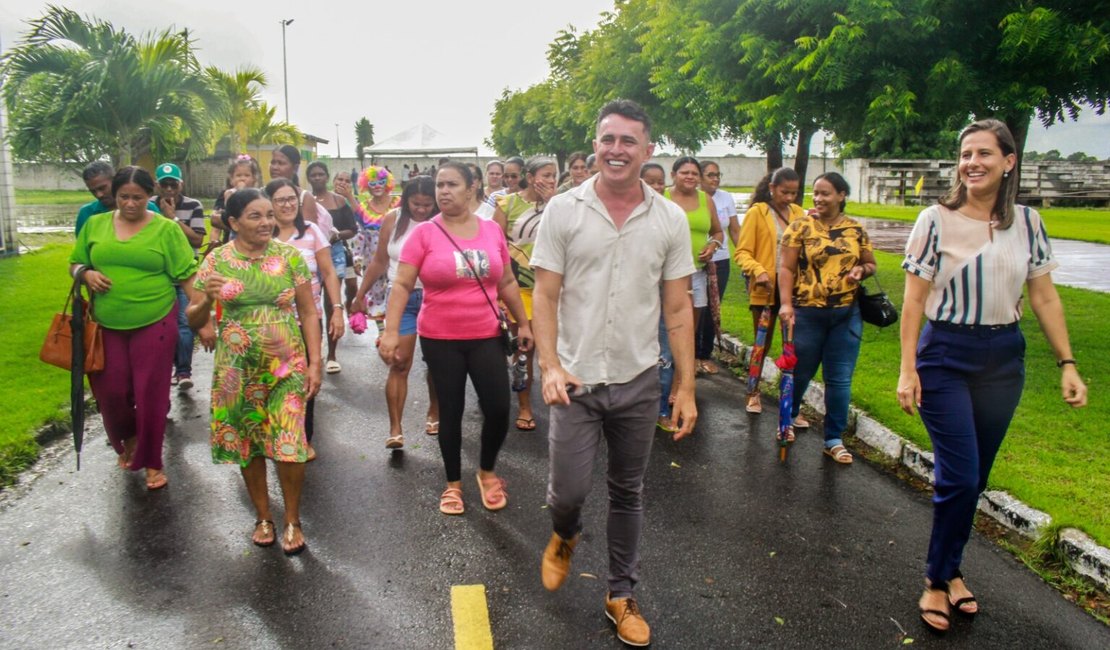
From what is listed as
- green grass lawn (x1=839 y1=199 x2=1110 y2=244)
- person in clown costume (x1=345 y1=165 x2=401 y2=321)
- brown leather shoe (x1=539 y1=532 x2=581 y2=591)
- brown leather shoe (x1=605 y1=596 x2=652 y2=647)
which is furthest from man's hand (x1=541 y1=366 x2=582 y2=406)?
green grass lawn (x1=839 y1=199 x2=1110 y2=244)

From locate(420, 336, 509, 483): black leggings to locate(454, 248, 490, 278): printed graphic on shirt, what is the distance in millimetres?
372

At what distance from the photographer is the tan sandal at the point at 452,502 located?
478 centimetres

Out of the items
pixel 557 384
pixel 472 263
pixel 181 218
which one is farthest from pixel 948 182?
pixel 557 384

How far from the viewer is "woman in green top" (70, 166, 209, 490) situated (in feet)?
16.4

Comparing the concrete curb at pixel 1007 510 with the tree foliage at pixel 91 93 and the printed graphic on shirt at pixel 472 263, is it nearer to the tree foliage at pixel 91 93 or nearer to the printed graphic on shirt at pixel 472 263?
the printed graphic on shirt at pixel 472 263

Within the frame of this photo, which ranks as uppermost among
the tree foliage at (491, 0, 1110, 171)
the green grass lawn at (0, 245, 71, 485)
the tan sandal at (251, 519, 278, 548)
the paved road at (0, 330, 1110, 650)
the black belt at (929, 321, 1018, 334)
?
the tree foliage at (491, 0, 1110, 171)

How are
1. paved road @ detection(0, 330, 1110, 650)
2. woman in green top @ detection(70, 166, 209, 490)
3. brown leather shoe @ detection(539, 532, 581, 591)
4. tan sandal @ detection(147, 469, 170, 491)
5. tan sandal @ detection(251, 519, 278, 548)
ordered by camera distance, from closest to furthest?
1. paved road @ detection(0, 330, 1110, 650)
2. brown leather shoe @ detection(539, 532, 581, 591)
3. tan sandal @ detection(251, 519, 278, 548)
4. woman in green top @ detection(70, 166, 209, 490)
5. tan sandal @ detection(147, 469, 170, 491)

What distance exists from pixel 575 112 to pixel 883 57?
17990 millimetres

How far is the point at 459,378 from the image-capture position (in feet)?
15.7

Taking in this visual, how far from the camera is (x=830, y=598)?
3846 millimetres

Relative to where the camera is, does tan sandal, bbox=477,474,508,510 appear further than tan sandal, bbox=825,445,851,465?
No

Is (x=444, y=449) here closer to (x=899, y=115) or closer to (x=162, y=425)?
(x=162, y=425)

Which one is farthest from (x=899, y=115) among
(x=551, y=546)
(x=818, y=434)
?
(x=551, y=546)

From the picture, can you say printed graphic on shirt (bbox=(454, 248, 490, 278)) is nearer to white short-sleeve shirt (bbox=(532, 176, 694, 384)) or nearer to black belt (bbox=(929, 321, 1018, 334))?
white short-sleeve shirt (bbox=(532, 176, 694, 384))
